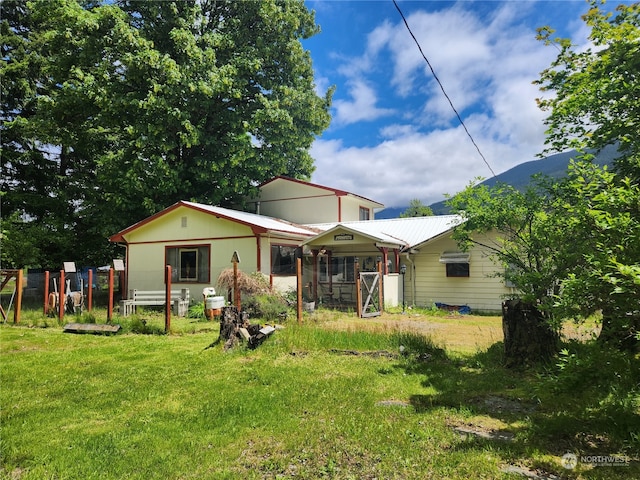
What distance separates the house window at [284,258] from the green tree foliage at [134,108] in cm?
645

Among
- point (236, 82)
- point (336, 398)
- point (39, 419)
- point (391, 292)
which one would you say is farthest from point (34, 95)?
point (336, 398)

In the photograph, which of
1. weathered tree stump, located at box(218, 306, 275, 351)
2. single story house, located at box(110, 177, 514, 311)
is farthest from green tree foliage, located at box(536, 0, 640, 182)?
single story house, located at box(110, 177, 514, 311)

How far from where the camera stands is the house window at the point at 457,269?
51.2 ft

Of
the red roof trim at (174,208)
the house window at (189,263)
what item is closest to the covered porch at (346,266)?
the red roof trim at (174,208)

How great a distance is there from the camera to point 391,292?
1541cm

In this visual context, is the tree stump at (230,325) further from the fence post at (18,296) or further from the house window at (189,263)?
the house window at (189,263)

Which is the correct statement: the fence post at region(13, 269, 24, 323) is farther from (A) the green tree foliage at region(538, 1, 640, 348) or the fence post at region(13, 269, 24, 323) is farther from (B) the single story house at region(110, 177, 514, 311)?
(A) the green tree foliage at region(538, 1, 640, 348)

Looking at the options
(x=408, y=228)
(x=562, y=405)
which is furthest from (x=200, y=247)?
(x=562, y=405)

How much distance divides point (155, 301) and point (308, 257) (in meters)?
6.46

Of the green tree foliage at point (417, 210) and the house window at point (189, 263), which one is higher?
the green tree foliage at point (417, 210)

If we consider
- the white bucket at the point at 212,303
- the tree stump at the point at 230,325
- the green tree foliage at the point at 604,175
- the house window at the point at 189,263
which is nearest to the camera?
the green tree foliage at the point at 604,175

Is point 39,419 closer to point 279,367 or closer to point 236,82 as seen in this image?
point 279,367

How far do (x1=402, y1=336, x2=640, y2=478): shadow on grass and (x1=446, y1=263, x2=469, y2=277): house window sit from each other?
34.4 ft

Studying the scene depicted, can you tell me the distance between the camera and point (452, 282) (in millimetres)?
15844
